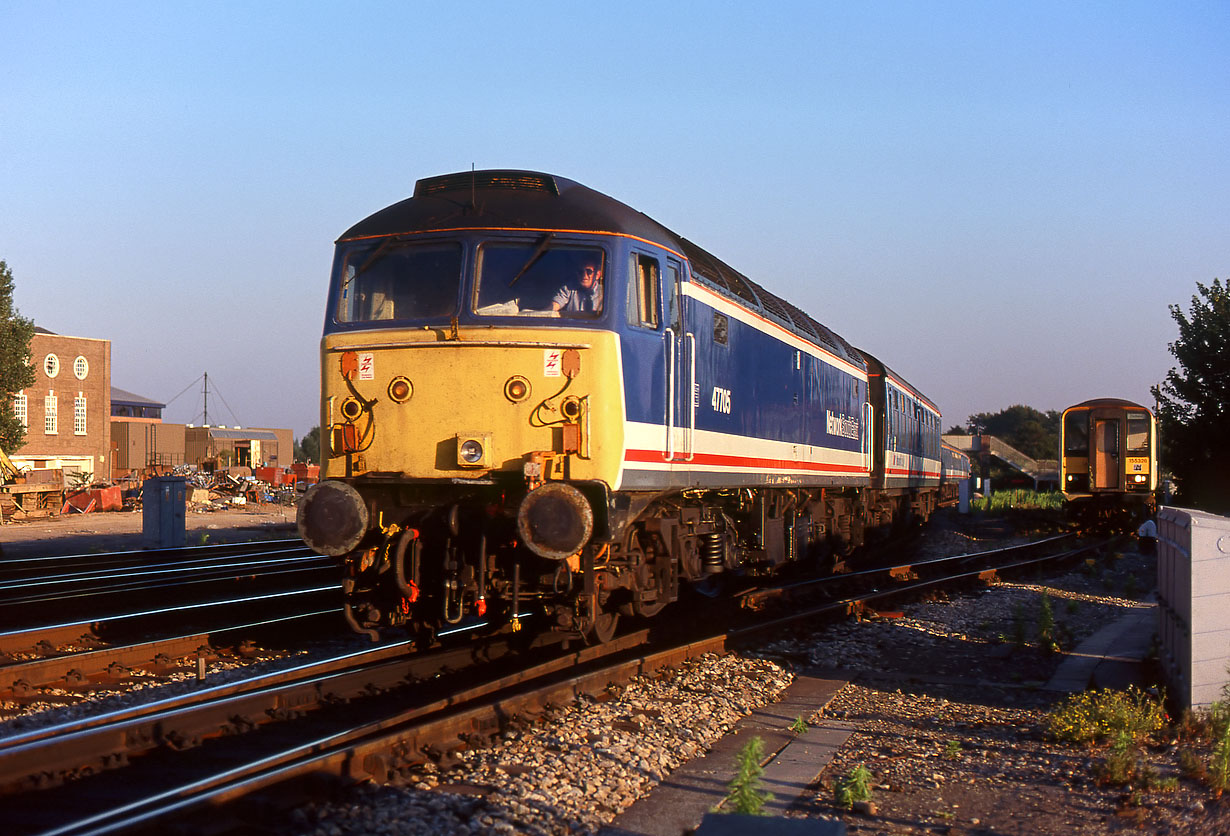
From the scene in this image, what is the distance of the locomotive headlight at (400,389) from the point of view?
898 centimetres

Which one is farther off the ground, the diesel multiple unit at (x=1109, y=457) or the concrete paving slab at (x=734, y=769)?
the diesel multiple unit at (x=1109, y=457)

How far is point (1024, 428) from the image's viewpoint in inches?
4838

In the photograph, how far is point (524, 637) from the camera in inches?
424

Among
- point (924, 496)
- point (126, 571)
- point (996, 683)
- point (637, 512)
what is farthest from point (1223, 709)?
point (924, 496)

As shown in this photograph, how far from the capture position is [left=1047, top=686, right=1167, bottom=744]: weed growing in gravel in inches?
289

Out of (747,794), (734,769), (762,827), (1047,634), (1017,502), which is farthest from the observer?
(1017,502)

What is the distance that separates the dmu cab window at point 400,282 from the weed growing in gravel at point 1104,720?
544 cm

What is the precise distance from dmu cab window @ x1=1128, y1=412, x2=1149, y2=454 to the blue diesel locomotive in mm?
24425

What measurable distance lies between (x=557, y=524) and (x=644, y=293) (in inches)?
91.1

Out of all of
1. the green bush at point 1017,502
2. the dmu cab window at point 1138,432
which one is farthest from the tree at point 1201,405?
the green bush at point 1017,502

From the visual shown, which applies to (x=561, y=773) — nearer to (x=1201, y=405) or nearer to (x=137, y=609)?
(x=137, y=609)

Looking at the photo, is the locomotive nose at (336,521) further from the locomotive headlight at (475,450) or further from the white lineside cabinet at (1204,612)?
the white lineside cabinet at (1204,612)

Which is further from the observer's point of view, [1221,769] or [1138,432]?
[1138,432]

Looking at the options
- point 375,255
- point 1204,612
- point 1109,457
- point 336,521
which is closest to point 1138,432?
point 1109,457
